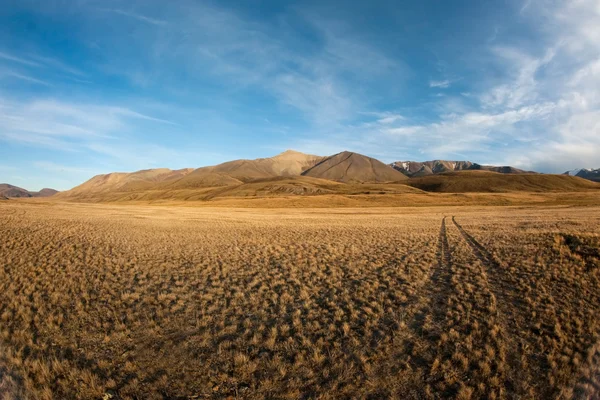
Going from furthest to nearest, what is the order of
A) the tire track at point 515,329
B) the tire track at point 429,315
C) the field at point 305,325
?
the tire track at point 429,315 < the field at point 305,325 < the tire track at point 515,329

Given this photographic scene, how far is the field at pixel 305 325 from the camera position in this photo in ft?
23.6

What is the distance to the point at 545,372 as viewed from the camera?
7.30 metres

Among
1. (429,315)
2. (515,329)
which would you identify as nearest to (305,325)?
(429,315)

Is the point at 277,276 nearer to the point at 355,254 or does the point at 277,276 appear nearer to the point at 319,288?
the point at 319,288

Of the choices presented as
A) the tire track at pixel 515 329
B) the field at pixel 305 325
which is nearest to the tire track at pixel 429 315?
the field at pixel 305 325

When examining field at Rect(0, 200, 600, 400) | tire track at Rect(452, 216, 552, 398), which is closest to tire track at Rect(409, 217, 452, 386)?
field at Rect(0, 200, 600, 400)

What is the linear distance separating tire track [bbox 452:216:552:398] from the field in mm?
49

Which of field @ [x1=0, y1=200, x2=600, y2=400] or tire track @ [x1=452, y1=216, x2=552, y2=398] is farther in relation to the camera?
field @ [x1=0, y1=200, x2=600, y2=400]

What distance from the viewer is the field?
7.18 m

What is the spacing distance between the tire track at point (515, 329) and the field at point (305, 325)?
5 cm

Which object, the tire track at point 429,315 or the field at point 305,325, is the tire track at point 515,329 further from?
the tire track at point 429,315

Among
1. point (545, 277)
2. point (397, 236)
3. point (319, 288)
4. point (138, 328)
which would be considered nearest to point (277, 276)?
point (319, 288)

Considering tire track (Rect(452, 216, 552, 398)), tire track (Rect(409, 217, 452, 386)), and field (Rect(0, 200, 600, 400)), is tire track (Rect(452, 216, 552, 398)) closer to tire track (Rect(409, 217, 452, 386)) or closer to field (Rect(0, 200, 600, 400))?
field (Rect(0, 200, 600, 400))

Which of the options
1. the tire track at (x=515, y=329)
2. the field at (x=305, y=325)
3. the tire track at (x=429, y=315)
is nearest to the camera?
the tire track at (x=515, y=329)
